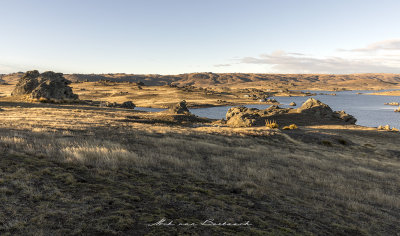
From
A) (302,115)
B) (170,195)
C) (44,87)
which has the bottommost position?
(302,115)

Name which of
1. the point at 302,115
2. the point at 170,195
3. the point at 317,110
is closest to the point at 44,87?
the point at 302,115

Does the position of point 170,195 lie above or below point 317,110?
above

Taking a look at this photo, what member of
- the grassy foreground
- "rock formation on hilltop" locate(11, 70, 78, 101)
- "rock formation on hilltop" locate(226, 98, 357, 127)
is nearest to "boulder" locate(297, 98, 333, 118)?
"rock formation on hilltop" locate(226, 98, 357, 127)

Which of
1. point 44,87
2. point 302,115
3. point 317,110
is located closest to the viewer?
point 44,87

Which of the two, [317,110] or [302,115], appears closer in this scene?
[302,115]

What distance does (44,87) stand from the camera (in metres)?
49.9

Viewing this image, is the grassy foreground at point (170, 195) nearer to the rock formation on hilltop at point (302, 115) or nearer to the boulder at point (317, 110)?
the rock formation on hilltop at point (302, 115)

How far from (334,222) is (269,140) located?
18.4 meters

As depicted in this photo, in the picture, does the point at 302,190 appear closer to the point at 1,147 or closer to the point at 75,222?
the point at 75,222

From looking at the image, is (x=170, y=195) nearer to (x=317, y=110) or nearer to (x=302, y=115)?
(x=302, y=115)

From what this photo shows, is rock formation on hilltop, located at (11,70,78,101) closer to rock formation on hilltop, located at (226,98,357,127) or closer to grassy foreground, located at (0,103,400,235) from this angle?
rock formation on hilltop, located at (226,98,357,127)

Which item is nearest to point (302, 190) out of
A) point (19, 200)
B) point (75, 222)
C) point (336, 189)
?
point (336, 189)

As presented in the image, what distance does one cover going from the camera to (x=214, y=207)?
6.67 meters

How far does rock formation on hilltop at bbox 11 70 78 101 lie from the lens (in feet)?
161
